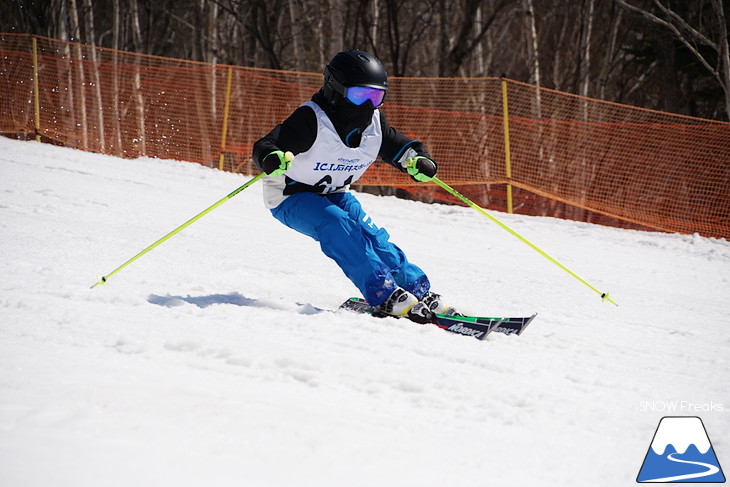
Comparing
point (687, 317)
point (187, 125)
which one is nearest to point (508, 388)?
point (687, 317)

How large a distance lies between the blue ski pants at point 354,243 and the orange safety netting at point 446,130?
5453mm

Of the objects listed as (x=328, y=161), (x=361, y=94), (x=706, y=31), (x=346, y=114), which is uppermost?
(x=706, y=31)

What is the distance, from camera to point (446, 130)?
34.1 feet

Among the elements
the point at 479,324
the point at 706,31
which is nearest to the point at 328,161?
the point at 479,324

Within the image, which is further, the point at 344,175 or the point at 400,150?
the point at 400,150

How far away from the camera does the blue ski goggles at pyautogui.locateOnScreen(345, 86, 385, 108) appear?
382cm

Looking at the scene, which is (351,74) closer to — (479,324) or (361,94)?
(361,94)

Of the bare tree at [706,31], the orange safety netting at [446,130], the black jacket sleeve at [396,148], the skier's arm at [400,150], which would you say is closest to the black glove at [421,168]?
the skier's arm at [400,150]

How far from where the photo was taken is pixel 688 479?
2229 mm

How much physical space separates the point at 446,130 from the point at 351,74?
678 cm

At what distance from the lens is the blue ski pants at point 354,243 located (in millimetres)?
3721

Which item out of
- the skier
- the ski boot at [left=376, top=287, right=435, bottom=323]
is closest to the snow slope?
the ski boot at [left=376, top=287, right=435, bottom=323]

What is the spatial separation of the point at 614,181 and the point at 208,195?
569 centimetres

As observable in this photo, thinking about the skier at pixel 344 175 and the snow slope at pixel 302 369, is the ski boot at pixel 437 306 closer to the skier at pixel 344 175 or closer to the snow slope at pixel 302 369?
the skier at pixel 344 175
